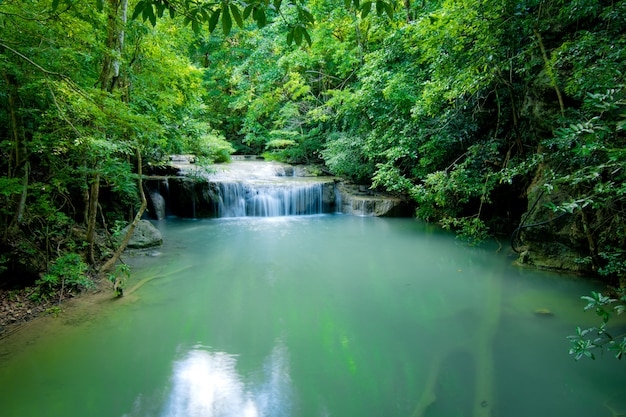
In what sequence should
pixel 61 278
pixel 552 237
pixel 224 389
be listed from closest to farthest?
pixel 224 389
pixel 61 278
pixel 552 237

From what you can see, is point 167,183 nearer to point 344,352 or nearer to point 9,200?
point 9,200

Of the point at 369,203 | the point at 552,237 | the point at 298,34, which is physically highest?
the point at 298,34

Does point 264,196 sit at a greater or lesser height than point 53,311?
greater

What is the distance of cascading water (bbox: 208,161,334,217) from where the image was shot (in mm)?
11141

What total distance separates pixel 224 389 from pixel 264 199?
28.8 feet

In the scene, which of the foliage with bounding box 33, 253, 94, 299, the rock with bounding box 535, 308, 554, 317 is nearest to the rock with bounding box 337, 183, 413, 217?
the rock with bounding box 535, 308, 554, 317

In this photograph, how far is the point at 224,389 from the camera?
9.19ft

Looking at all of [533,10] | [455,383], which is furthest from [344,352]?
[533,10]

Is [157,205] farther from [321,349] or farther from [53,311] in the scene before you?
[321,349]

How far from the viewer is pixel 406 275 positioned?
5617mm

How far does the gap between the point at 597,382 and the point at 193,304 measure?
4.18 meters

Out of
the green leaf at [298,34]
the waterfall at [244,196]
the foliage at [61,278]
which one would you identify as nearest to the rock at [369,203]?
the waterfall at [244,196]

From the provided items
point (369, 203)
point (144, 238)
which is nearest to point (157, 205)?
point (144, 238)

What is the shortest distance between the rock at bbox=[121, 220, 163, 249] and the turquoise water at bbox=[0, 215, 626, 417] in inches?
24.8
